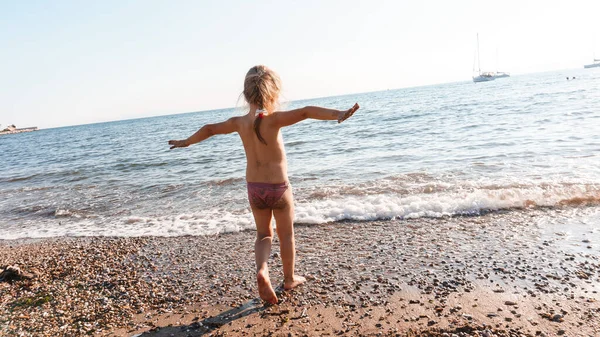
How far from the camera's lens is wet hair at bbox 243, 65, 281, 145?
340 centimetres

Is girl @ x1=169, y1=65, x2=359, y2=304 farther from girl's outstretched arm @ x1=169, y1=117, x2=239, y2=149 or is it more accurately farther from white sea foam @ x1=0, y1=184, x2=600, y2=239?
white sea foam @ x1=0, y1=184, x2=600, y2=239

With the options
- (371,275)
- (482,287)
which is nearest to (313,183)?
(371,275)

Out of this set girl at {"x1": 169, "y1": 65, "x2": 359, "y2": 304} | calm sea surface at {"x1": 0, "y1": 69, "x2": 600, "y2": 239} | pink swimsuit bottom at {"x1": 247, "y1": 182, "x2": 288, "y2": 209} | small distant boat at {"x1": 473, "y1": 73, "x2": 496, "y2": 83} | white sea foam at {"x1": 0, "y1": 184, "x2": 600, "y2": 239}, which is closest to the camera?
girl at {"x1": 169, "y1": 65, "x2": 359, "y2": 304}

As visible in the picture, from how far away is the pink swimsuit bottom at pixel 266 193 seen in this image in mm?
3521

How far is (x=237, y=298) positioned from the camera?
3.86 metres

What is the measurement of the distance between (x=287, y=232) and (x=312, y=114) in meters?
1.22

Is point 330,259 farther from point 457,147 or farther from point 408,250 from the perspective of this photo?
point 457,147

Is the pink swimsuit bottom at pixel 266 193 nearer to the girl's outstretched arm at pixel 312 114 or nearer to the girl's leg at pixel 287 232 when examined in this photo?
the girl's leg at pixel 287 232

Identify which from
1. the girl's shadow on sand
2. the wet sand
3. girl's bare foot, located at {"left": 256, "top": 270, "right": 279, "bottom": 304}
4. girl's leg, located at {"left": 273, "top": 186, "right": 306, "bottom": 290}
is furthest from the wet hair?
the wet sand

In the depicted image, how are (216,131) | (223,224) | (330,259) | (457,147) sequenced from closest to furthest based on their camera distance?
1. (216,131)
2. (330,259)
3. (223,224)
4. (457,147)

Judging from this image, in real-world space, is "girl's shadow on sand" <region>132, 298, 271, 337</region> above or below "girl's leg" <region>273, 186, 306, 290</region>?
below

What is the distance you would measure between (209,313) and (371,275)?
1.72m

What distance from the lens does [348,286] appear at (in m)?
3.91

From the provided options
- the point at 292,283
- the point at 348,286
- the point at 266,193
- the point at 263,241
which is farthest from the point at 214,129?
the point at 348,286
